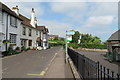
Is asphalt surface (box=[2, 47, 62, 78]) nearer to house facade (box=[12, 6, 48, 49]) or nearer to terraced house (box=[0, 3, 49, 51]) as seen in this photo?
terraced house (box=[0, 3, 49, 51])

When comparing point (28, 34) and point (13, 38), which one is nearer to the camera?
point (13, 38)

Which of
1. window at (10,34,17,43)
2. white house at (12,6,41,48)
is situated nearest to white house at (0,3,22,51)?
window at (10,34,17,43)

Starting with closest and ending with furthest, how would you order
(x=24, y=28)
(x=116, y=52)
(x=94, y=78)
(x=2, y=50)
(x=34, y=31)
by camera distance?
(x=94, y=78) < (x=116, y=52) < (x=2, y=50) < (x=24, y=28) < (x=34, y=31)

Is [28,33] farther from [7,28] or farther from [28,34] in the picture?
[7,28]

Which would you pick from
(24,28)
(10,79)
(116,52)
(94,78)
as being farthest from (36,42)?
(94,78)

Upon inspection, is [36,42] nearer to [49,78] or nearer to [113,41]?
[113,41]

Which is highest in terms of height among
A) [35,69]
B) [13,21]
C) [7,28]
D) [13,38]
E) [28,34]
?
[13,21]

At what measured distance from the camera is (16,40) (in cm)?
2142

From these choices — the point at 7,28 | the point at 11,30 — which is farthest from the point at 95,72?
the point at 11,30

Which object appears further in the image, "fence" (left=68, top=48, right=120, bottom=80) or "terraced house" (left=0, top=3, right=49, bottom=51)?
"terraced house" (left=0, top=3, right=49, bottom=51)

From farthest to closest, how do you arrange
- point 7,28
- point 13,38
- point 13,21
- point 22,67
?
point 13,38 < point 13,21 < point 7,28 < point 22,67

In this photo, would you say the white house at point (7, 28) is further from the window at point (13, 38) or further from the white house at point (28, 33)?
the white house at point (28, 33)

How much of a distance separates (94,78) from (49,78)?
116 inches

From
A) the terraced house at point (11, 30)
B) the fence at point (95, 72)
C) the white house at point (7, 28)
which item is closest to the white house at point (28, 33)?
the terraced house at point (11, 30)
